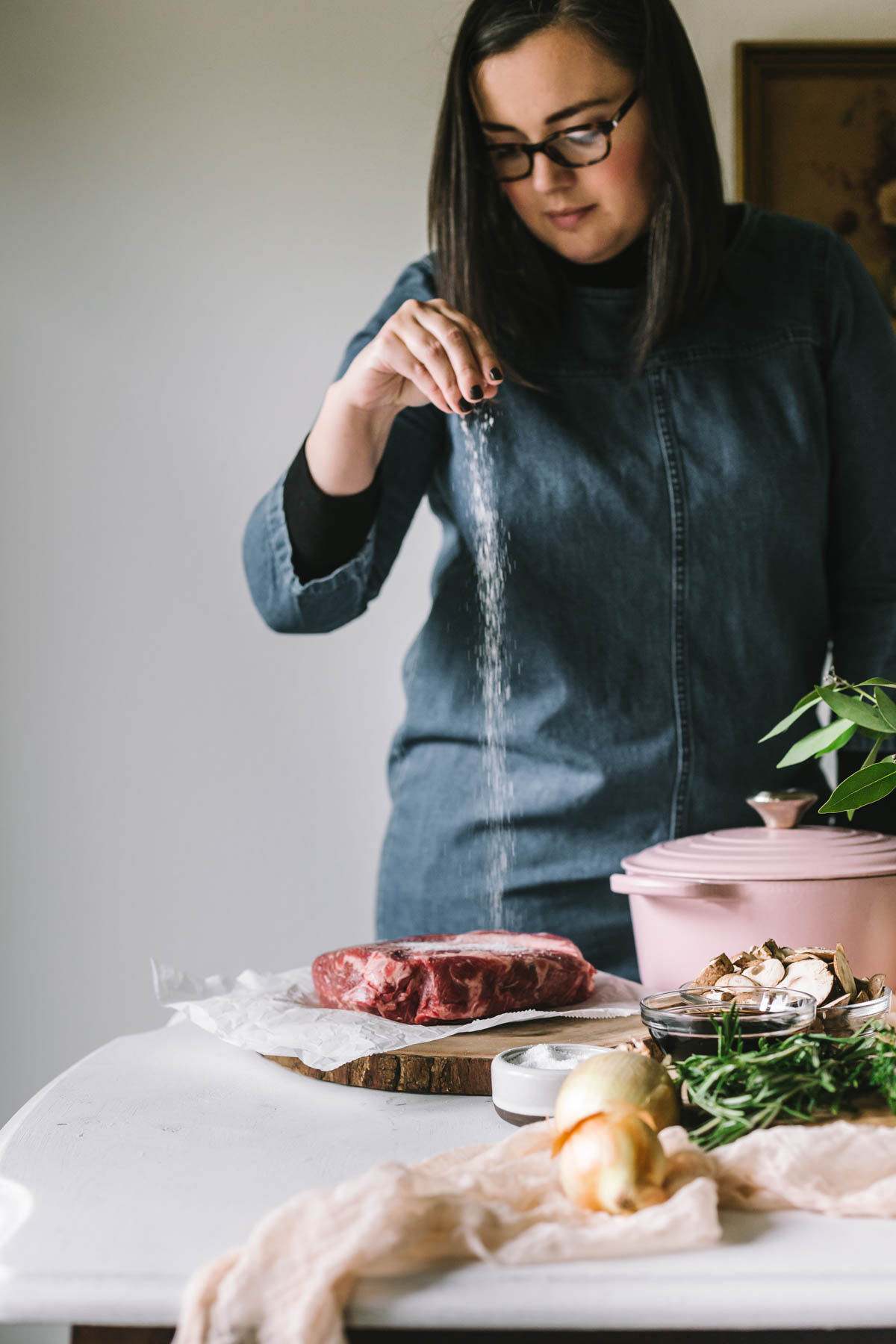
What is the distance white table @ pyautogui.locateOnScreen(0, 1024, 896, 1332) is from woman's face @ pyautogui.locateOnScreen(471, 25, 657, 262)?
0.91m

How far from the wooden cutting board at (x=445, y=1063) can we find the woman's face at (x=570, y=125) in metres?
0.84

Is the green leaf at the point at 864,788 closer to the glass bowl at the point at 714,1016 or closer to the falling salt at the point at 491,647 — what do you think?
the glass bowl at the point at 714,1016

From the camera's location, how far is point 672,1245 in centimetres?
52

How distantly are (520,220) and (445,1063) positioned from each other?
3.05ft

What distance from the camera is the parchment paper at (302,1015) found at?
2.73 feet

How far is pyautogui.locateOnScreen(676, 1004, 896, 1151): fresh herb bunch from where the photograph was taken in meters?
0.62

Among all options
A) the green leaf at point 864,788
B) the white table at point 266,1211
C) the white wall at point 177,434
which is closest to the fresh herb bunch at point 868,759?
the green leaf at point 864,788

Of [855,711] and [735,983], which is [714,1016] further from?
[855,711]

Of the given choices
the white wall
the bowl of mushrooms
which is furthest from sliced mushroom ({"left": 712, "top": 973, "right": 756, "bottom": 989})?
the white wall

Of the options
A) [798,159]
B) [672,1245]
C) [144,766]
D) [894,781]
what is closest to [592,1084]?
[672,1245]

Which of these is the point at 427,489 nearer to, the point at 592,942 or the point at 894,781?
the point at 592,942

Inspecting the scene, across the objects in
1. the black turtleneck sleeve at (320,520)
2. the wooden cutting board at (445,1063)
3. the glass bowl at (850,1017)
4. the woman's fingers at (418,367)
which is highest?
the woman's fingers at (418,367)

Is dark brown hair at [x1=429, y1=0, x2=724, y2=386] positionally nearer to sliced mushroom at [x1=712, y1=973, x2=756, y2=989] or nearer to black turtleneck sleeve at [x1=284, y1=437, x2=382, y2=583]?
black turtleneck sleeve at [x1=284, y1=437, x2=382, y2=583]

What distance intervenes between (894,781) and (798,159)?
1417 mm
